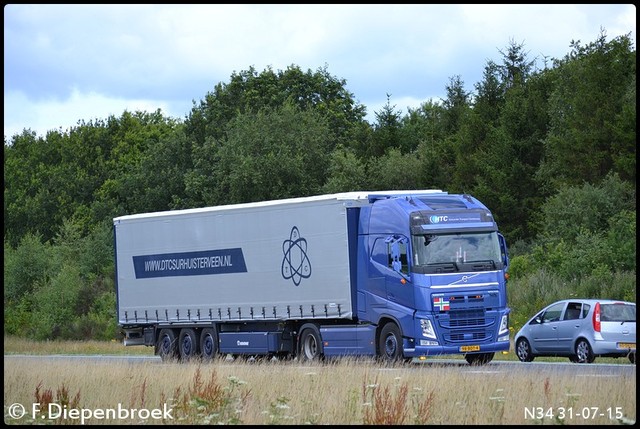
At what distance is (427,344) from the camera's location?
2697cm

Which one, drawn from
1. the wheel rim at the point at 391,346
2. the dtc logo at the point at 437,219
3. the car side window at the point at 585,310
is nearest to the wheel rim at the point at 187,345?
the wheel rim at the point at 391,346

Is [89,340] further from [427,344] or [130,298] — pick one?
[427,344]

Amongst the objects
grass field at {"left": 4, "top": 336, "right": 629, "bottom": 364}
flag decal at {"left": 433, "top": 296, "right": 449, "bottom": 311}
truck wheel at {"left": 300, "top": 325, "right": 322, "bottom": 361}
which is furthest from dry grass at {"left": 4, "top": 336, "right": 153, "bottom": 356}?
flag decal at {"left": 433, "top": 296, "right": 449, "bottom": 311}

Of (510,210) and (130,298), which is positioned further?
(510,210)

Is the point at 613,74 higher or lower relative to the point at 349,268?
higher

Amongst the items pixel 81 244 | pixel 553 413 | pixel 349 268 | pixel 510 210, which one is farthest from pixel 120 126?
pixel 553 413

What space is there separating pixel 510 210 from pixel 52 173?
49389 millimetres

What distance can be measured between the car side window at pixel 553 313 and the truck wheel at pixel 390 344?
3.86 m

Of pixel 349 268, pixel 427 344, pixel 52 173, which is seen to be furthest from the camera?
pixel 52 173

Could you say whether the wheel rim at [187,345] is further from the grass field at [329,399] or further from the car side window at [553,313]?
the grass field at [329,399]

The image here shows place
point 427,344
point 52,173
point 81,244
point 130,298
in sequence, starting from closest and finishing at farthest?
point 427,344 < point 130,298 < point 81,244 < point 52,173

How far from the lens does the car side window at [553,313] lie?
29.1m

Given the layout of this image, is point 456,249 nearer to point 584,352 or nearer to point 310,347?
point 584,352

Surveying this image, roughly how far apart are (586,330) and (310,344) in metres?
6.55
